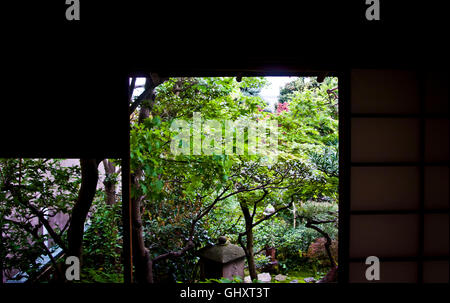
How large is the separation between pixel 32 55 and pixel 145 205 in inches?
134

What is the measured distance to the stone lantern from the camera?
3430 millimetres

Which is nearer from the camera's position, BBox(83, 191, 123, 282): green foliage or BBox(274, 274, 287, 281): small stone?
BBox(83, 191, 123, 282): green foliage

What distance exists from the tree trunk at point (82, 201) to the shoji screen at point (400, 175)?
2.91 m

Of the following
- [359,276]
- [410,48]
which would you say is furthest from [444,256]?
[410,48]

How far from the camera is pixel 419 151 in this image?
8.07 ft

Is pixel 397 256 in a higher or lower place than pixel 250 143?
lower

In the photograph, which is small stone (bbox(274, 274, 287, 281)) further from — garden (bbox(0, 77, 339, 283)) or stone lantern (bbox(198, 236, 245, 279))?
stone lantern (bbox(198, 236, 245, 279))

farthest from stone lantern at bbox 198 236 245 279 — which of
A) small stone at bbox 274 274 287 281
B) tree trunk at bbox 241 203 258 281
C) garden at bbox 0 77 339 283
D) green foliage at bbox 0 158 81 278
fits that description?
small stone at bbox 274 274 287 281

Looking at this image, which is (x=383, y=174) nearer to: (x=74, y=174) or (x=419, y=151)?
(x=419, y=151)

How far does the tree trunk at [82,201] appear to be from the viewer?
2932mm

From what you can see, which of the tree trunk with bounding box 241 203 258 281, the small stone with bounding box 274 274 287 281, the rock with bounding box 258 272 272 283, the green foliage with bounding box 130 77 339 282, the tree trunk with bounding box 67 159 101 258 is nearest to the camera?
the tree trunk with bounding box 67 159 101 258

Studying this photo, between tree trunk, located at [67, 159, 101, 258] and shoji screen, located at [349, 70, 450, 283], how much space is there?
115 inches
